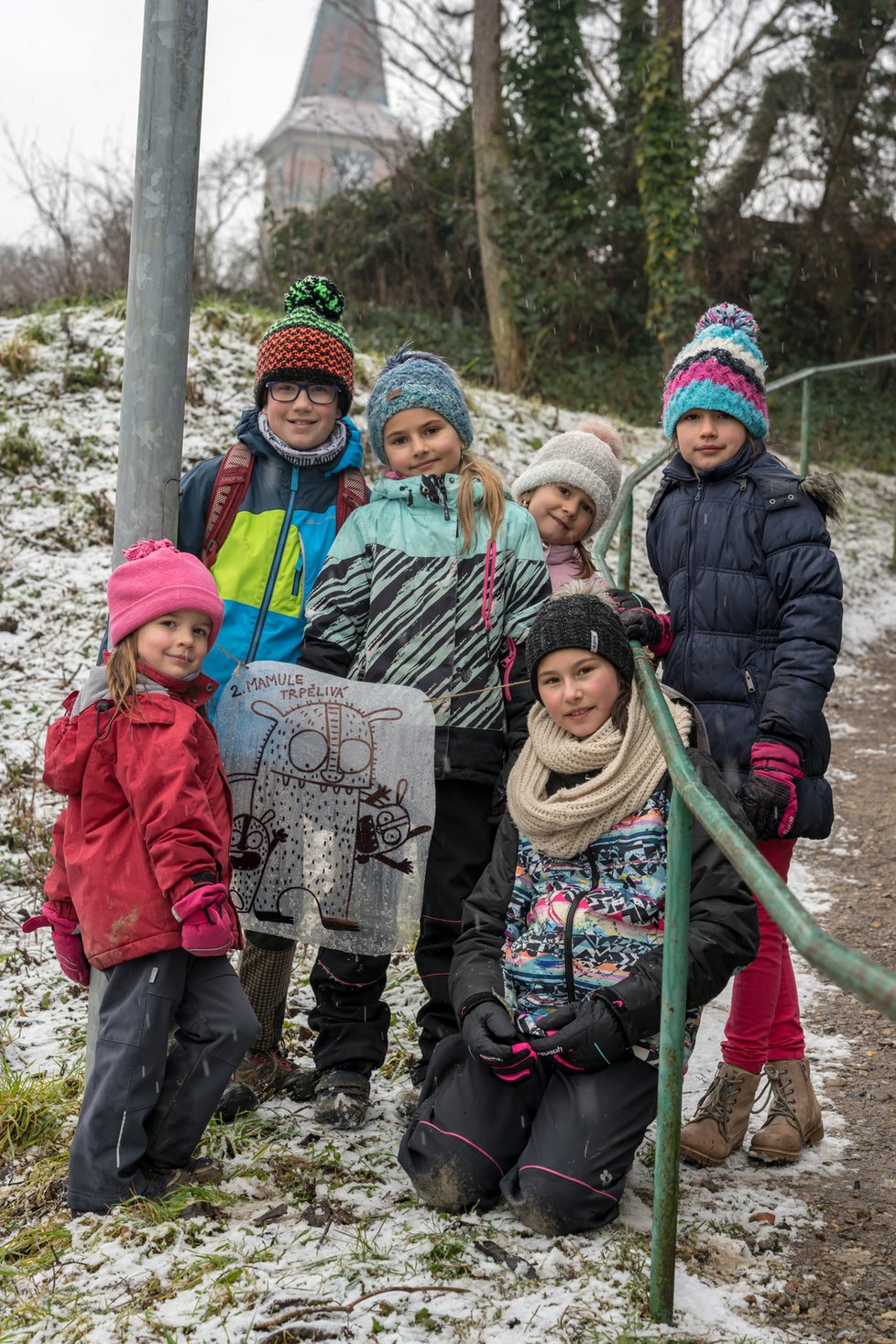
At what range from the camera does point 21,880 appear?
14.9 feet

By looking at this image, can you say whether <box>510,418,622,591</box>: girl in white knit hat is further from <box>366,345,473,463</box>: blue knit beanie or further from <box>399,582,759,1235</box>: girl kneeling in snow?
<box>399,582,759,1235</box>: girl kneeling in snow

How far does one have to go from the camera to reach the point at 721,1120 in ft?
9.28

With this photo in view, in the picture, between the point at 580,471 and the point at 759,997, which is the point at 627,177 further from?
the point at 759,997

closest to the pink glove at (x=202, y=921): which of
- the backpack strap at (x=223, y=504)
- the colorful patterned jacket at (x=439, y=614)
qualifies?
the colorful patterned jacket at (x=439, y=614)

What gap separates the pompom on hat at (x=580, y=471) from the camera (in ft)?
11.5

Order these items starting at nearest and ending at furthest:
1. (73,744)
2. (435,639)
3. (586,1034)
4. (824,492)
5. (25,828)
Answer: (586,1034) → (73,744) → (824,492) → (435,639) → (25,828)

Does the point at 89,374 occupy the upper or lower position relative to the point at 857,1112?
upper

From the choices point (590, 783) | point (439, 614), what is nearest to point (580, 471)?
point (439, 614)

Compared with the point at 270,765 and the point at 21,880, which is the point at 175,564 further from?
the point at 21,880

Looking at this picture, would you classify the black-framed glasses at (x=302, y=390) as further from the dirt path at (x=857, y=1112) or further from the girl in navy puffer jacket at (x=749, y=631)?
the dirt path at (x=857, y=1112)

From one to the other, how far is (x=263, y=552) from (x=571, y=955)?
4.32ft

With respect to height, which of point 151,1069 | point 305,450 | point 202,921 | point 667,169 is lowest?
point 151,1069

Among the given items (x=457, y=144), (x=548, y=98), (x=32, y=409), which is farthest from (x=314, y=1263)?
(x=457, y=144)

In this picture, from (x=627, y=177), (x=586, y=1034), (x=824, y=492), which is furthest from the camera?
(x=627, y=177)
